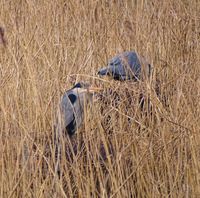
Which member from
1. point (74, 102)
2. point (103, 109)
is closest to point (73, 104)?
point (74, 102)

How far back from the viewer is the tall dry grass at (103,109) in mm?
1966

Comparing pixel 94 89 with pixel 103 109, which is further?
pixel 103 109

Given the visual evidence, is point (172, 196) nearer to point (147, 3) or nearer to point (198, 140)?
point (198, 140)

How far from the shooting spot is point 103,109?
8.42 ft

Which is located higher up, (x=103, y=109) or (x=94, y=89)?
(x=94, y=89)

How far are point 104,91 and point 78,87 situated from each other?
0.49 ft

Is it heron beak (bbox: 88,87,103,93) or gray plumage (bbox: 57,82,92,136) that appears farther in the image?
heron beak (bbox: 88,87,103,93)

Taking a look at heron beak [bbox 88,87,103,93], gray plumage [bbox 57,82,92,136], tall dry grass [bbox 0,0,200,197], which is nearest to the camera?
tall dry grass [bbox 0,0,200,197]

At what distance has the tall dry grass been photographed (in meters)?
1.97

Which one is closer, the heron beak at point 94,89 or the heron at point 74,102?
the heron at point 74,102

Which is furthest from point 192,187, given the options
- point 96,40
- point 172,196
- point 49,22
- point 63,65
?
point 49,22

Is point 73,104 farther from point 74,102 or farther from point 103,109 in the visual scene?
point 103,109

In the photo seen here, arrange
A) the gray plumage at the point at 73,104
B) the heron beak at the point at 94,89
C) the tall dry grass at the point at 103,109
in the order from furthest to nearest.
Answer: the heron beak at the point at 94,89 → the gray plumage at the point at 73,104 → the tall dry grass at the point at 103,109

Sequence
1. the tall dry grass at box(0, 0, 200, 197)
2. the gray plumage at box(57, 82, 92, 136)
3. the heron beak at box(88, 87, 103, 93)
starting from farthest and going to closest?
the heron beak at box(88, 87, 103, 93) → the gray plumage at box(57, 82, 92, 136) → the tall dry grass at box(0, 0, 200, 197)
